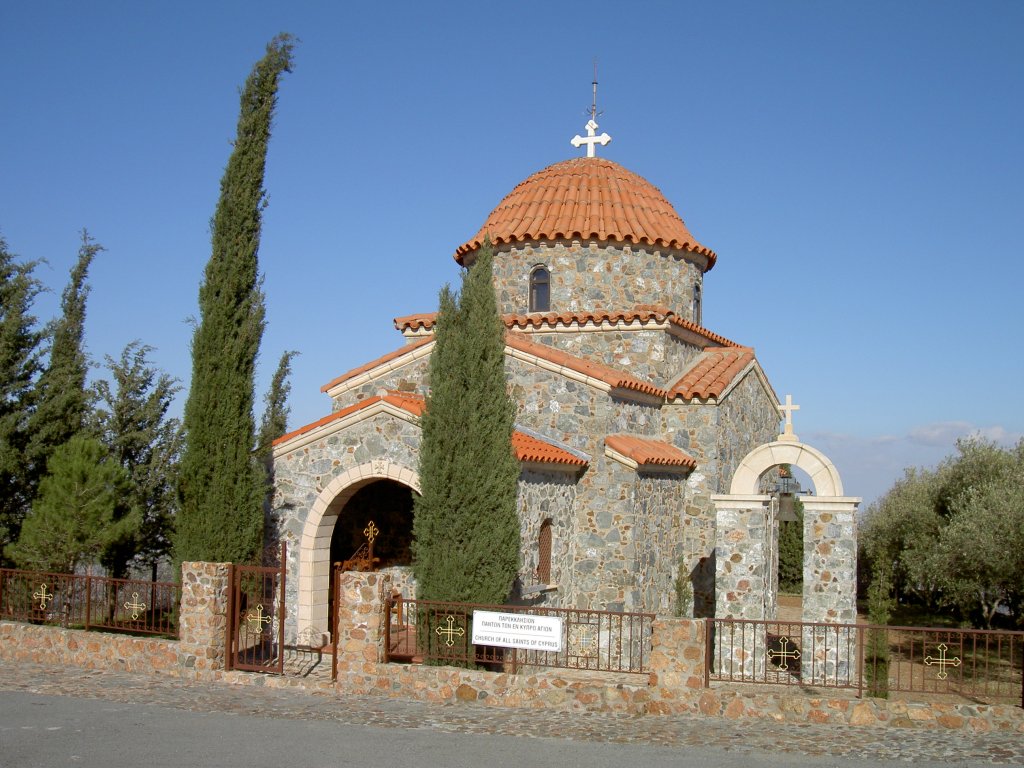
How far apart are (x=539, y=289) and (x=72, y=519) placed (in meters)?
9.25

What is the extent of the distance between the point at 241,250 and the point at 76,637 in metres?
5.81

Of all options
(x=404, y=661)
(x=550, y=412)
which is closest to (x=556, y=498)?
(x=550, y=412)

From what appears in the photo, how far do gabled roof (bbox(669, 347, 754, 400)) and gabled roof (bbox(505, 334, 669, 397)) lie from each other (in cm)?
123

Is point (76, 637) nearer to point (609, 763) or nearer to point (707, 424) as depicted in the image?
point (609, 763)

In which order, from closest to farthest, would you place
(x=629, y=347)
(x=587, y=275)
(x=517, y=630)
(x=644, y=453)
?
(x=517, y=630) → (x=644, y=453) → (x=629, y=347) → (x=587, y=275)

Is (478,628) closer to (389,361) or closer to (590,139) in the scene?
(389,361)

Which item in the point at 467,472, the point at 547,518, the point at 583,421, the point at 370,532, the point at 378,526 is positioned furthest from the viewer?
the point at 378,526

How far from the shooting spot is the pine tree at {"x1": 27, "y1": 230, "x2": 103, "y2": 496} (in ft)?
55.5

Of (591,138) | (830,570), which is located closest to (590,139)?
(591,138)

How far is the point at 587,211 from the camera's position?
1903cm

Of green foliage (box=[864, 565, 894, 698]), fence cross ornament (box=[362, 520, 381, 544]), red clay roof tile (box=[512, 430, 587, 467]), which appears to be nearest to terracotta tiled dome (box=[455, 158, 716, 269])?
red clay roof tile (box=[512, 430, 587, 467])

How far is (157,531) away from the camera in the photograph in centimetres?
1817

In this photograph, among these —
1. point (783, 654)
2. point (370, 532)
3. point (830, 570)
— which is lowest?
point (783, 654)

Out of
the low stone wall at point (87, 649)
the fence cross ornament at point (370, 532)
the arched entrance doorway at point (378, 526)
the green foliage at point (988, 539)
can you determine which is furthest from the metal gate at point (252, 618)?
the green foliage at point (988, 539)
